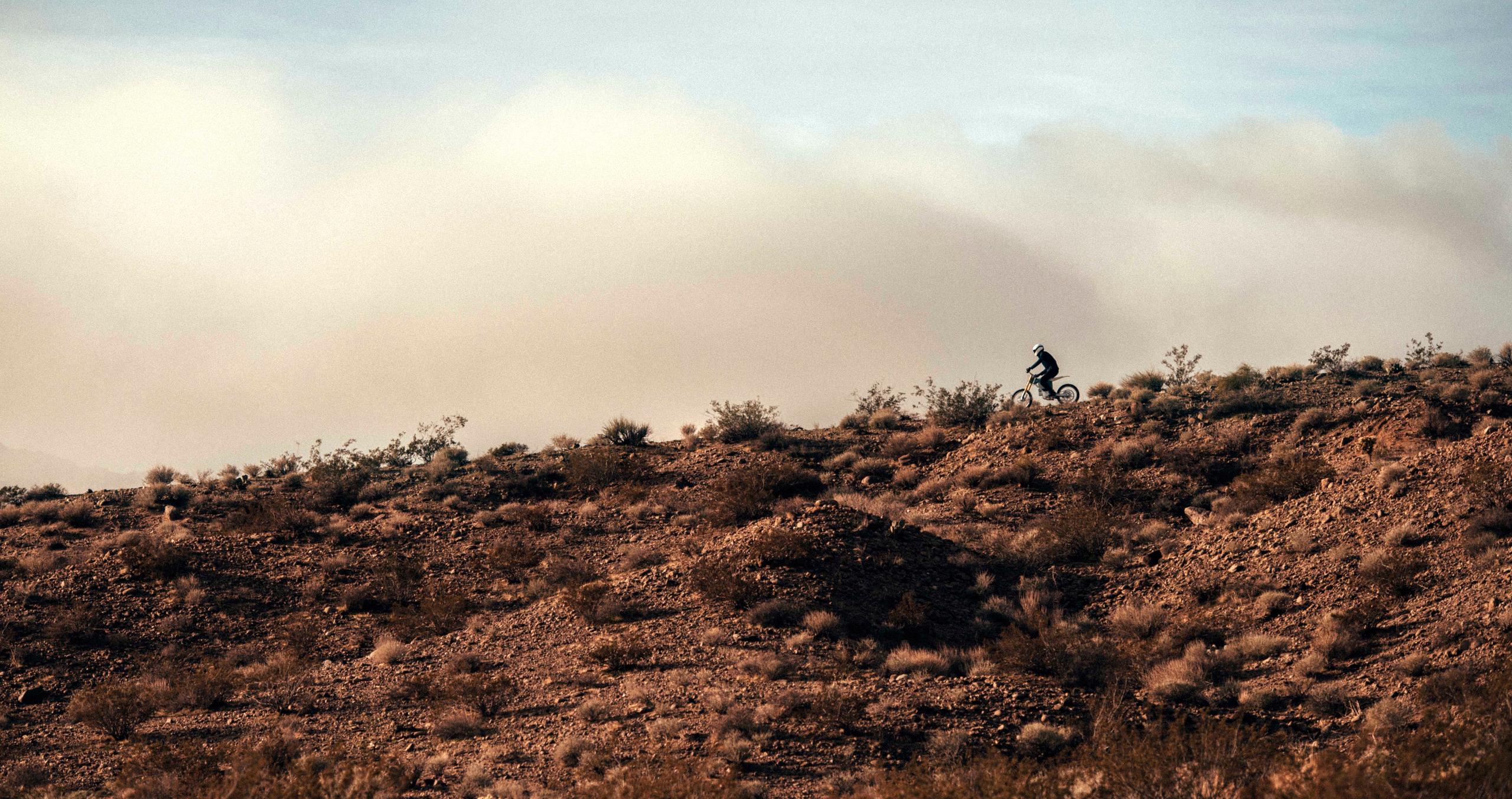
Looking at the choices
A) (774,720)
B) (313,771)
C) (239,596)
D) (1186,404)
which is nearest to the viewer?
(313,771)

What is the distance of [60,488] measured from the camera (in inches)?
1393

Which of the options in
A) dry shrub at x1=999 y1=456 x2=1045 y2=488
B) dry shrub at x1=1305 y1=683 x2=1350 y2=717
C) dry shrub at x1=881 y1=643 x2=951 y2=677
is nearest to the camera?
dry shrub at x1=1305 y1=683 x2=1350 y2=717

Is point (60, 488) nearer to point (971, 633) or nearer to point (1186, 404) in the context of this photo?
point (971, 633)

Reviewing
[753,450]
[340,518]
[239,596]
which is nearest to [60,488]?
[340,518]

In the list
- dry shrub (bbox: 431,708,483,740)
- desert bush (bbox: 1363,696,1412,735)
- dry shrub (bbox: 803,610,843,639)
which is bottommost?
desert bush (bbox: 1363,696,1412,735)

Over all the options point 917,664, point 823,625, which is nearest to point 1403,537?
point 917,664

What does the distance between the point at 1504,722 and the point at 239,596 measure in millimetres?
25689

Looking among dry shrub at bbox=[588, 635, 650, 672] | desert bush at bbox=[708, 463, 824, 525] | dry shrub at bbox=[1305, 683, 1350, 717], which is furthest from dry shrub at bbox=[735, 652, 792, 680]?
desert bush at bbox=[708, 463, 824, 525]

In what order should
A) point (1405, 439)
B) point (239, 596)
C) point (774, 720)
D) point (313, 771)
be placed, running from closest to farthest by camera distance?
point (313, 771) < point (774, 720) < point (239, 596) < point (1405, 439)

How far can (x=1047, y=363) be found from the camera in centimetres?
3625

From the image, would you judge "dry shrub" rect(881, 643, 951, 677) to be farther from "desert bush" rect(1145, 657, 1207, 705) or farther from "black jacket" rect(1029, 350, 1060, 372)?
"black jacket" rect(1029, 350, 1060, 372)

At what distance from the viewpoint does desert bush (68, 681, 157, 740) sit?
725 inches

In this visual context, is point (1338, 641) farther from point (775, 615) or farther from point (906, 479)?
point (906, 479)

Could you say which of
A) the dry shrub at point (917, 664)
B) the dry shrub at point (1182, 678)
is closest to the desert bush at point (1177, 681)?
the dry shrub at point (1182, 678)
